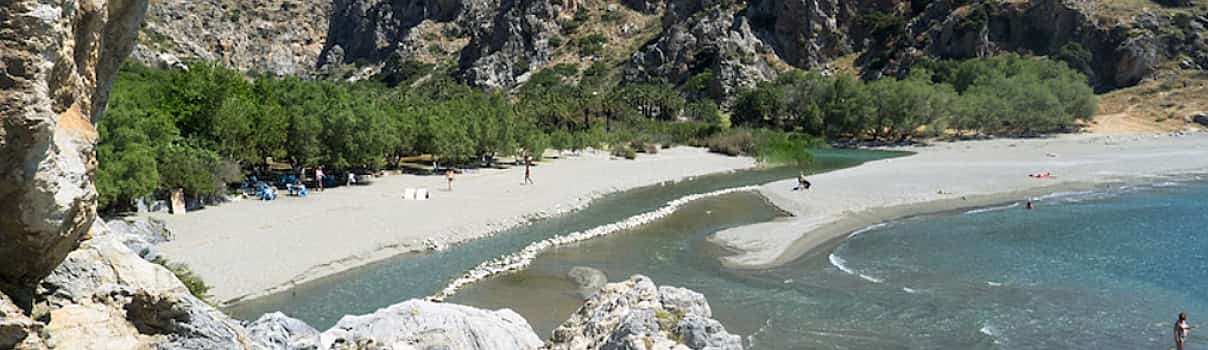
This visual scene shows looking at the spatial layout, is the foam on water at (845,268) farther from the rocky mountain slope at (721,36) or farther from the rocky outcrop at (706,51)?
the rocky outcrop at (706,51)

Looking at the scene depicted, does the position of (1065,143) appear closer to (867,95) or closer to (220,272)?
(867,95)

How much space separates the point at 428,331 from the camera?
11.3 metres

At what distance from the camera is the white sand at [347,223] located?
25.4 metres

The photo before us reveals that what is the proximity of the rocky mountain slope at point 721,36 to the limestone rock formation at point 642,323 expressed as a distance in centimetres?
8814

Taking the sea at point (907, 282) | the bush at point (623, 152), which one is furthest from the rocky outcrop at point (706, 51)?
the sea at point (907, 282)

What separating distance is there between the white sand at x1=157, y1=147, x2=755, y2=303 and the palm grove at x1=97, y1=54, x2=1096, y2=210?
3.00 meters

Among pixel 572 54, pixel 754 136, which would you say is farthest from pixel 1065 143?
pixel 572 54

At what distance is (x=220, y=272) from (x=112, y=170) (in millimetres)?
10244

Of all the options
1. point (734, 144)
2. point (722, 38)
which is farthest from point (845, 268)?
point (722, 38)

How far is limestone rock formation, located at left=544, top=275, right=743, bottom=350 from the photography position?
35.3ft

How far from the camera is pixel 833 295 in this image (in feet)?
75.5

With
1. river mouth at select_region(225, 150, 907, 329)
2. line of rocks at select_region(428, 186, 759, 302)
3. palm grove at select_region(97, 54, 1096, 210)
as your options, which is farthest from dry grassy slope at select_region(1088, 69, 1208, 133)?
line of rocks at select_region(428, 186, 759, 302)

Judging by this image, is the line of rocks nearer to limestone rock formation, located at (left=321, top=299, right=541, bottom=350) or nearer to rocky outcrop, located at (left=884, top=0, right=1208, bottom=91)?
limestone rock formation, located at (left=321, top=299, right=541, bottom=350)

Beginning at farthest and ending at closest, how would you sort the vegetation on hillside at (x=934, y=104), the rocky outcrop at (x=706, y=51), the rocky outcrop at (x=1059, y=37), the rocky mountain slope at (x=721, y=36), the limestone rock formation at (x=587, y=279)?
the rocky outcrop at (x=706, y=51), the rocky mountain slope at (x=721, y=36), the rocky outcrop at (x=1059, y=37), the vegetation on hillside at (x=934, y=104), the limestone rock formation at (x=587, y=279)
